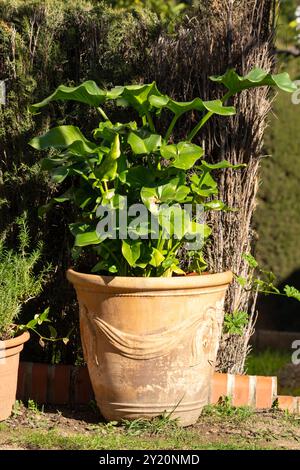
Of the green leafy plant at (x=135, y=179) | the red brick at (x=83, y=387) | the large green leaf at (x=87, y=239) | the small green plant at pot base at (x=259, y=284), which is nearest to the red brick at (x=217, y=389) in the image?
the small green plant at pot base at (x=259, y=284)

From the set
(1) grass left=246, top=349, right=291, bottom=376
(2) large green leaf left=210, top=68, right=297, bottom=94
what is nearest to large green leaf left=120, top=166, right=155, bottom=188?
(2) large green leaf left=210, top=68, right=297, bottom=94

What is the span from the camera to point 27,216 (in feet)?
13.6

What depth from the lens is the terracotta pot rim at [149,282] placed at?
3420 millimetres

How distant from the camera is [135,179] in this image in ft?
11.6

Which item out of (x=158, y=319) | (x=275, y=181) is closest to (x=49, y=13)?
(x=158, y=319)

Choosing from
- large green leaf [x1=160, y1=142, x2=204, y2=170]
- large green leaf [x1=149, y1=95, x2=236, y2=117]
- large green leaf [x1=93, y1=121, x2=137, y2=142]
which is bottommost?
large green leaf [x1=160, y1=142, x2=204, y2=170]

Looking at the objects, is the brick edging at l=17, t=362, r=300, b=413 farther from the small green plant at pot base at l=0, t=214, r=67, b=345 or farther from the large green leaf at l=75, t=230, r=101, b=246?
the large green leaf at l=75, t=230, r=101, b=246

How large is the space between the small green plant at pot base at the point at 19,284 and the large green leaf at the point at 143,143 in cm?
80

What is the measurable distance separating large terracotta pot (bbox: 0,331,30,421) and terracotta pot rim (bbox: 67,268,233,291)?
42 centimetres

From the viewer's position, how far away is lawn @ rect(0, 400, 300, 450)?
134 inches

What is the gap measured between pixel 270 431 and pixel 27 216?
165 cm

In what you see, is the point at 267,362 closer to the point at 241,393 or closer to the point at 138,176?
the point at 241,393
